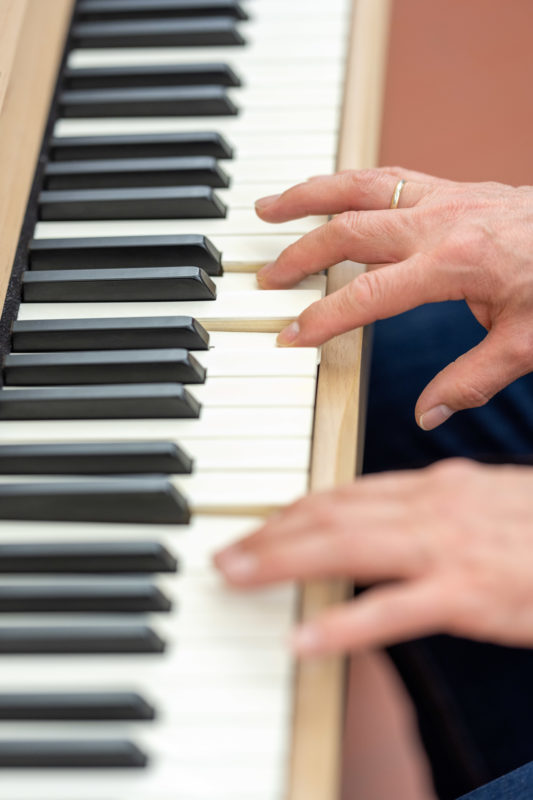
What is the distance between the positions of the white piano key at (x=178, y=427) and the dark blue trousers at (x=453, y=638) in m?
0.43

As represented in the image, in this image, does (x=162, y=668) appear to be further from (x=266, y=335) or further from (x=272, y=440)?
(x=266, y=335)

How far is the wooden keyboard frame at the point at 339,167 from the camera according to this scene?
29.4 inches

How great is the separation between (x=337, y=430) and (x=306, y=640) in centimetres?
28

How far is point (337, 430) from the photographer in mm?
934

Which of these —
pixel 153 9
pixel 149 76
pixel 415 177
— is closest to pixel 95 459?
pixel 415 177

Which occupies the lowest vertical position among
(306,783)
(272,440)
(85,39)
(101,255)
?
(306,783)

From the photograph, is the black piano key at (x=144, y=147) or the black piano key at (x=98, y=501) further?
the black piano key at (x=144, y=147)

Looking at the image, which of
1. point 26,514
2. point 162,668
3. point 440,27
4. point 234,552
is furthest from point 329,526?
point 440,27

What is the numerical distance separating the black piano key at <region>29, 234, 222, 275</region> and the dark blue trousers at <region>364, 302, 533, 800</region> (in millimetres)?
410

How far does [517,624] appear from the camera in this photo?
75 centimetres

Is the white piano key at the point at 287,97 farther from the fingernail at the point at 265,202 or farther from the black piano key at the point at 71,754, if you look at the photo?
the black piano key at the point at 71,754

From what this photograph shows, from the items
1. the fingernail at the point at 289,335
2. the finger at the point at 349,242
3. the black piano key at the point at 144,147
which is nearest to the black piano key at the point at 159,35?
the black piano key at the point at 144,147

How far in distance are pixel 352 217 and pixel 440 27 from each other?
1718 mm

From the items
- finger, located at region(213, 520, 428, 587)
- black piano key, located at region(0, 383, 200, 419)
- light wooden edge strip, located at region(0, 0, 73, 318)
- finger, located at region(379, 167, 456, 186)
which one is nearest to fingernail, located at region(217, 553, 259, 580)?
finger, located at region(213, 520, 428, 587)
